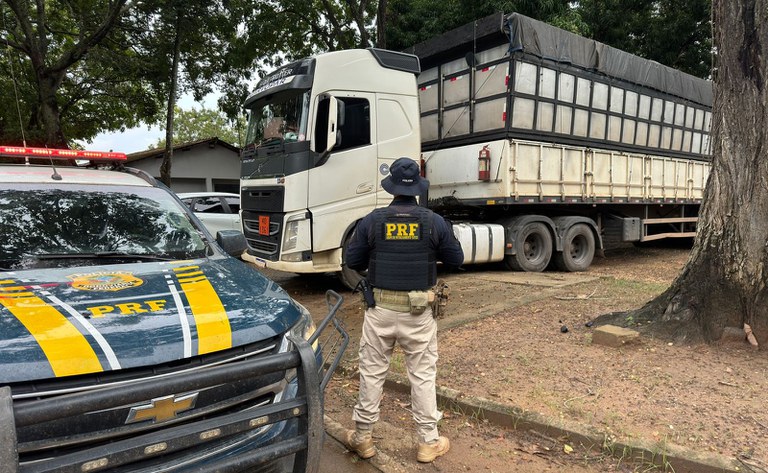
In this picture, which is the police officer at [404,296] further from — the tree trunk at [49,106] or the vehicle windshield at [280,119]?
the tree trunk at [49,106]

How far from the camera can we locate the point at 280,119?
22.5 ft

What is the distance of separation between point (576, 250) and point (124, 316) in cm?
914

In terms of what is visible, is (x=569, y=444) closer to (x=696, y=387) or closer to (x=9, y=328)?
(x=696, y=387)

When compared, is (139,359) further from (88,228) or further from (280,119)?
(280,119)

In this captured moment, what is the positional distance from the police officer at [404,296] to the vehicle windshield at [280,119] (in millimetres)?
3880

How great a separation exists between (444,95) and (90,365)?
25.5 feet

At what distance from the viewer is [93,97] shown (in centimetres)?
1908

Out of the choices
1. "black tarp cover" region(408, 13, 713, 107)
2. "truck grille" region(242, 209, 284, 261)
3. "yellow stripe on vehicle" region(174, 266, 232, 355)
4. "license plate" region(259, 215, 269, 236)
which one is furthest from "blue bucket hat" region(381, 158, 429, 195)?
"black tarp cover" region(408, 13, 713, 107)

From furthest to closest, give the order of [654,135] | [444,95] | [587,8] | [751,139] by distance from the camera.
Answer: [587,8] → [654,135] → [444,95] → [751,139]

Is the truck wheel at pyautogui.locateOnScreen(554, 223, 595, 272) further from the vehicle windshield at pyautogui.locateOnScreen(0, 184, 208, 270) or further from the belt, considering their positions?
the vehicle windshield at pyautogui.locateOnScreen(0, 184, 208, 270)

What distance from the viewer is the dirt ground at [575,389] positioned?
2.85 metres

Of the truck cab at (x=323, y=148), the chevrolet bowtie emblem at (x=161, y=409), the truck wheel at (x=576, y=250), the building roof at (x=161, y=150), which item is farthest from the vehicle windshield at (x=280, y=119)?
the building roof at (x=161, y=150)

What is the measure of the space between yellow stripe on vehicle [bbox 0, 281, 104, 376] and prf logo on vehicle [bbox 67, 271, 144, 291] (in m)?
0.25

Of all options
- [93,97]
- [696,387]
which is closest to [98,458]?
[696,387]
